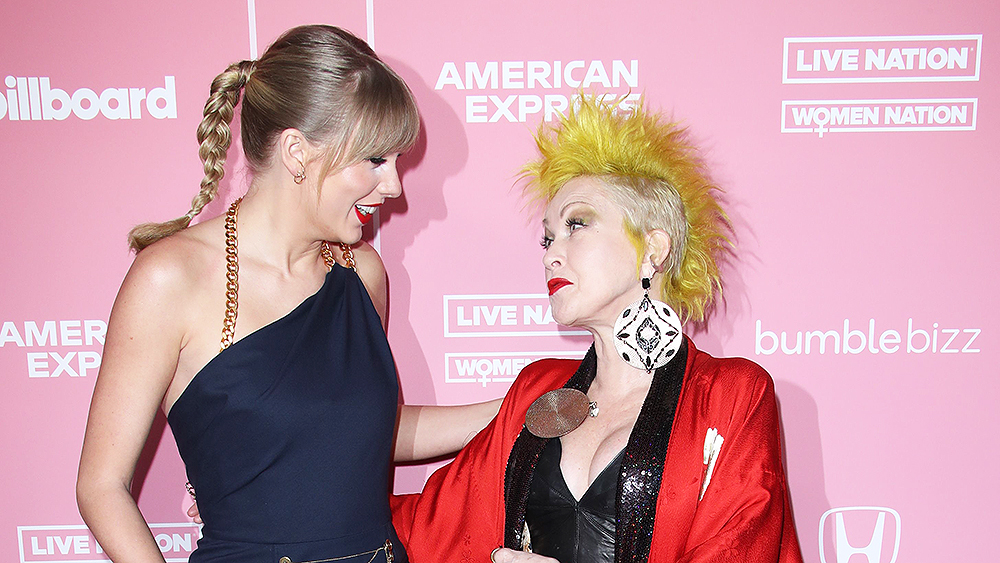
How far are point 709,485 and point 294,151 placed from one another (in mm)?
A: 1004

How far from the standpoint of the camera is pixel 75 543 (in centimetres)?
208

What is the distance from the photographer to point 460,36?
193 centimetres

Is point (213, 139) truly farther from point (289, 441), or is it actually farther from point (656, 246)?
point (656, 246)

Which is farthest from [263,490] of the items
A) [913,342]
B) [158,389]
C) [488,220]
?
[913,342]

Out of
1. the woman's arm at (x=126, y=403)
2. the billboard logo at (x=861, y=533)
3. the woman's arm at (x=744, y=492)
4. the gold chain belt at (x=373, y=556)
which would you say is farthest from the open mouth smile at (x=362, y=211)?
the billboard logo at (x=861, y=533)

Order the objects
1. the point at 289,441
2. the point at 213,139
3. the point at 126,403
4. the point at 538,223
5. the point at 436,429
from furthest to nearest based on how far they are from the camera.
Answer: the point at 538,223, the point at 436,429, the point at 213,139, the point at 289,441, the point at 126,403

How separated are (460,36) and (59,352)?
130 cm

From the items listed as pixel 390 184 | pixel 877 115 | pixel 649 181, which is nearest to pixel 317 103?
pixel 390 184

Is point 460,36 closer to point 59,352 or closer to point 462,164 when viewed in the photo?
point 462,164

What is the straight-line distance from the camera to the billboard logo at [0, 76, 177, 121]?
192 centimetres

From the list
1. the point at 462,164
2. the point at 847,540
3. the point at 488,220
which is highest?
the point at 462,164

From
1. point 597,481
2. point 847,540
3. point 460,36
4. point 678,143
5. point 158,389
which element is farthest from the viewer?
point 847,540

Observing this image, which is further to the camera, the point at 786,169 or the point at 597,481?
the point at 786,169

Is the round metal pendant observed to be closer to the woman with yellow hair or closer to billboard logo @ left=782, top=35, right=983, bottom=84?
the woman with yellow hair
